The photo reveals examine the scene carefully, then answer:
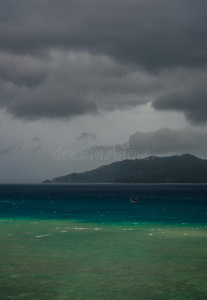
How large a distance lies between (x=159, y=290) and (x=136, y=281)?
75.2 inches

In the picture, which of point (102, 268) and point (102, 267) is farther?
point (102, 267)

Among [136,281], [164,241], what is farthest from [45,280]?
[164,241]

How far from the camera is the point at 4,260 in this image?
26328 mm

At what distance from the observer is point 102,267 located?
24.6m

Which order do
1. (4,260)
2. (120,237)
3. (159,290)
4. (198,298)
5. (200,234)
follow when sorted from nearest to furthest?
(198,298) < (159,290) < (4,260) < (120,237) < (200,234)

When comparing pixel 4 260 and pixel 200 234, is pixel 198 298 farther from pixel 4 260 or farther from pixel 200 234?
pixel 200 234

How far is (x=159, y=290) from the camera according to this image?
19562 millimetres

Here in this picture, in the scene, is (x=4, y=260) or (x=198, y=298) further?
(x=4, y=260)

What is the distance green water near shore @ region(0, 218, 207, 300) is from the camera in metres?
19.2

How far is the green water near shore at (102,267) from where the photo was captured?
63.0 feet

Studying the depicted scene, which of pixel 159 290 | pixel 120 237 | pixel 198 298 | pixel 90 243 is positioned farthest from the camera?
pixel 120 237

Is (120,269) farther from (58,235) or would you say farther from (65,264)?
(58,235)

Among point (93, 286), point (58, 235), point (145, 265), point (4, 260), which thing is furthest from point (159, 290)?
point (58, 235)

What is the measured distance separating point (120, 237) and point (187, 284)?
18.6 m
